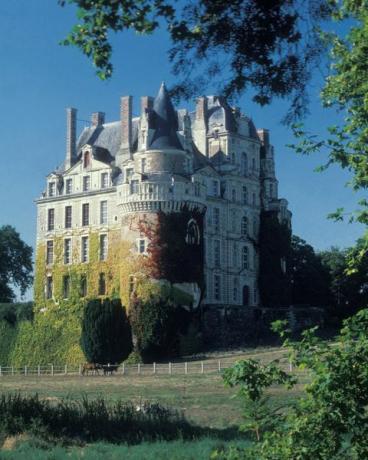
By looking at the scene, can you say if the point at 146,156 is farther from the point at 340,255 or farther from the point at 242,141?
the point at 340,255

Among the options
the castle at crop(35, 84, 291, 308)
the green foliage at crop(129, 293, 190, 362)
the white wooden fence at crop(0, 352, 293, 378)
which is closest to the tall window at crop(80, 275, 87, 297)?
the castle at crop(35, 84, 291, 308)

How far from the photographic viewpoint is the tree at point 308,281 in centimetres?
6506

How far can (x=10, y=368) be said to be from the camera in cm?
5650

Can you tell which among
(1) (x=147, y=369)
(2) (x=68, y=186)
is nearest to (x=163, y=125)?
(2) (x=68, y=186)

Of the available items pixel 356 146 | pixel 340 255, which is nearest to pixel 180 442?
pixel 356 146

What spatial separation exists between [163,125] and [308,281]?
17.3m

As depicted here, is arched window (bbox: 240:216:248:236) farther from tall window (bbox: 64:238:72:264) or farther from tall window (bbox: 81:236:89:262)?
tall window (bbox: 64:238:72:264)

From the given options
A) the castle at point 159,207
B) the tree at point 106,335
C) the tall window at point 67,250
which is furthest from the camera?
the tall window at point 67,250

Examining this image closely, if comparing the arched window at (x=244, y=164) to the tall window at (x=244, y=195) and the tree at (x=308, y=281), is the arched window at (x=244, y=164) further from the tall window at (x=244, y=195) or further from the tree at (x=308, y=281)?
the tree at (x=308, y=281)

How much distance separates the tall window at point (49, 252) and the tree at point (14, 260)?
13.6 m

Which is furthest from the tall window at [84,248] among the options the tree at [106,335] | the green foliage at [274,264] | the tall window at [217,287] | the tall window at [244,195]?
the green foliage at [274,264]

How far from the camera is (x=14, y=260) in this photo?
74.6 metres

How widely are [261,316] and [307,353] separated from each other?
46657 millimetres

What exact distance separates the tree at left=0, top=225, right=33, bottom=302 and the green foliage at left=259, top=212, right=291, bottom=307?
22859 mm
